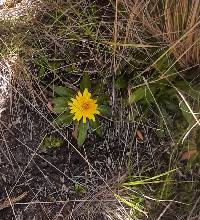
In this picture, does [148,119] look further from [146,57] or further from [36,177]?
[36,177]

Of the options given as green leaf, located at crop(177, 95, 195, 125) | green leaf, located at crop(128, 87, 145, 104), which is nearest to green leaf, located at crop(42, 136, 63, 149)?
green leaf, located at crop(128, 87, 145, 104)

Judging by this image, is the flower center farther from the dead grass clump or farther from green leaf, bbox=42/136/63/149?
the dead grass clump

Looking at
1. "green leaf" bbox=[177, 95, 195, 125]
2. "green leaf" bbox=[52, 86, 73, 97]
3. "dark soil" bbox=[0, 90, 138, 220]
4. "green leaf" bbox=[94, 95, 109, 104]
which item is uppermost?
"green leaf" bbox=[52, 86, 73, 97]

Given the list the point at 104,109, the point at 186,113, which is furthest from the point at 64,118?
the point at 186,113

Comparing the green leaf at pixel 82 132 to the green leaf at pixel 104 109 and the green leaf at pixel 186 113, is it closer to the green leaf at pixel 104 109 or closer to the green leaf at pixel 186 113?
the green leaf at pixel 104 109

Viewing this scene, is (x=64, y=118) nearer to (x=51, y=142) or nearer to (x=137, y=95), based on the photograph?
(x=51, y=142)
